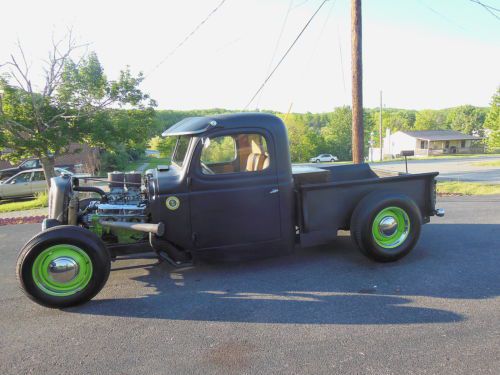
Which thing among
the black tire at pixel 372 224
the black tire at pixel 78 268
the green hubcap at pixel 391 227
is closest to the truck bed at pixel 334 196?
the black tire at pixel 372 224

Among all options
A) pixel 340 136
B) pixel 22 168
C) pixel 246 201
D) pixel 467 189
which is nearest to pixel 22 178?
pixel 22 168

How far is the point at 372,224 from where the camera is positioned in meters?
4.59

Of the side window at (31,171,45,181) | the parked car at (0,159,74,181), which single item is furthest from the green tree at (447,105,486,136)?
the side window at (31,171,45,181)

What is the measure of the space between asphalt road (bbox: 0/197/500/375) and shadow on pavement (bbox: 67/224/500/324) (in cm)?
1

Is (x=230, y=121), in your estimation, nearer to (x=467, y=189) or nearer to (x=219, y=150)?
(x=219, y=150)

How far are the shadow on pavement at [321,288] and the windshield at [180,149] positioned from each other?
1.46m

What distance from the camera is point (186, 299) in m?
3.97

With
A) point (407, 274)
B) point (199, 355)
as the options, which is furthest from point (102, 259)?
point (407, 274)

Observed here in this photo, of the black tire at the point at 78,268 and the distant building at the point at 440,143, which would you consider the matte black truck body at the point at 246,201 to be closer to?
the black tire at the point at 78,268

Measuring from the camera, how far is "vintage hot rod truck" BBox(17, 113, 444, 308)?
171 inches

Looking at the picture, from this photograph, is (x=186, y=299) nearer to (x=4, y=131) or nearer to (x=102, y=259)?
(x=102, y=259)

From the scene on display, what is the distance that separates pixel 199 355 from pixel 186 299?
107cm

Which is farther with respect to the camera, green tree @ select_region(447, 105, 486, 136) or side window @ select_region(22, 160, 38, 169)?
green tree @ select_region(447, 105, 486, 136)

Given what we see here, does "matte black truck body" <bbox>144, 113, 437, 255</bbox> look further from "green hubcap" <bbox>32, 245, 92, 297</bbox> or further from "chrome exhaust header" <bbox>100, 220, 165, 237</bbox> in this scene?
"green hubcap" <bbox>32, 245, 92, 297</bbox>
